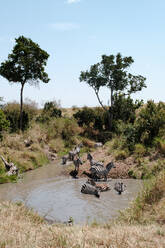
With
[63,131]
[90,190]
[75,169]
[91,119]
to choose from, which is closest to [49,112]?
[91,119]

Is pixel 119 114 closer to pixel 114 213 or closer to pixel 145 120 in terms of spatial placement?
pixel 145 120

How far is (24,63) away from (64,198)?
15.7 meters

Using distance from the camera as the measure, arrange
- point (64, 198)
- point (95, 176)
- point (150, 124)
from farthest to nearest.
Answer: point (150, 124) → point (95, 176) → point (64, 198)

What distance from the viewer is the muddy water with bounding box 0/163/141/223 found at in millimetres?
6730

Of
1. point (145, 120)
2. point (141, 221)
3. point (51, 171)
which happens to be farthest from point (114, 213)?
point (145, 120)

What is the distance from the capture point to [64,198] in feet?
27.2

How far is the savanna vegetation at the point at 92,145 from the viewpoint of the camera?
13.4 ft

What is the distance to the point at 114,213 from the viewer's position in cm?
675

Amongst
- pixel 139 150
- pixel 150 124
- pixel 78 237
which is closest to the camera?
pixel 78 237

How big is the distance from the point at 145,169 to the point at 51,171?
471 cm

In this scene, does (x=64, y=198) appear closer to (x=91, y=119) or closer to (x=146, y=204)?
(x=146, y=204)

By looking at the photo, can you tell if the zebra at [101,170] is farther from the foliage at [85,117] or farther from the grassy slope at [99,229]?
the foliage at [85,117]

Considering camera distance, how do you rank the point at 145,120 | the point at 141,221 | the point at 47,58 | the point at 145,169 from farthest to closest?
the point at 47,58
the point at 145,120
the point at 145,169
the point at 141,221

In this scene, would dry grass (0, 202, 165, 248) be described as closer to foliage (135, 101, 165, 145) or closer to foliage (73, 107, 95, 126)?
foliage (135, 101, 165, 145)
